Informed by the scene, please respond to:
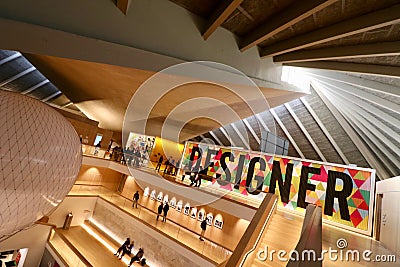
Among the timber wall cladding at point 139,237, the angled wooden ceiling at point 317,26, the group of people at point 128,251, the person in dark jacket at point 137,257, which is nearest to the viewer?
the angled wooden ceiling at point 317,26

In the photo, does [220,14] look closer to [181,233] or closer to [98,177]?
[181,233]

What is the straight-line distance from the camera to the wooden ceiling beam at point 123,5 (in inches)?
86.3

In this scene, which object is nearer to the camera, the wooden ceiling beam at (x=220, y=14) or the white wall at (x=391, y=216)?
the wooden ceiling beam at (x=220, y=14)

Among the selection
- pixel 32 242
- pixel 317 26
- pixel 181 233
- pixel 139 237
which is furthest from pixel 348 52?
pixel 32 242

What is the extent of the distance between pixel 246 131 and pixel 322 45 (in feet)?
29.0

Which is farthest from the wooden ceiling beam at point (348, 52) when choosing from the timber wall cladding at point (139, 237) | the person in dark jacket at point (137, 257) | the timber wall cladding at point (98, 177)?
the timber wall cladding at point (98, 177)

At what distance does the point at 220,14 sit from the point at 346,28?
151 cm

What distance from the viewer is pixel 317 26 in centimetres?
276

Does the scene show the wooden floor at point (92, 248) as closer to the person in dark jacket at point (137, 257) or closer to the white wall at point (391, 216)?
the person in dark jacket at point (137, 257)

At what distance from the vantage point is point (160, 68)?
2598mm

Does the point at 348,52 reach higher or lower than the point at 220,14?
higher

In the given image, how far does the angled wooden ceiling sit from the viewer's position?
2.18 meters

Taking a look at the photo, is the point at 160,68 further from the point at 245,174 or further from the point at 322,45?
the point at 245,174

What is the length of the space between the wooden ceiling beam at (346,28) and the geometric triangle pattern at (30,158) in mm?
3103
